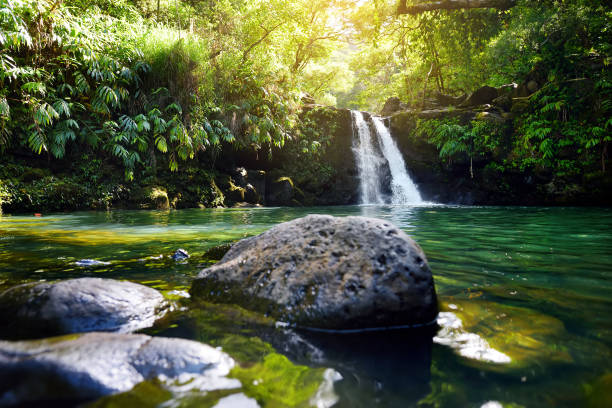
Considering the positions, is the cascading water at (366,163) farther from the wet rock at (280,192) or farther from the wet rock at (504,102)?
the wet rock at (504,102)

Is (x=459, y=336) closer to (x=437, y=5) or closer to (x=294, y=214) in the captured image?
(x=294, y=214)

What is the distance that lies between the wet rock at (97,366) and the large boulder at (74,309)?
0.28 m

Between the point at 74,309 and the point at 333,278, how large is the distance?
1546mm

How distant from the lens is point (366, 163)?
636 inches

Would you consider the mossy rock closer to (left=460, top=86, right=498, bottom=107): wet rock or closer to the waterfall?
the waterfall

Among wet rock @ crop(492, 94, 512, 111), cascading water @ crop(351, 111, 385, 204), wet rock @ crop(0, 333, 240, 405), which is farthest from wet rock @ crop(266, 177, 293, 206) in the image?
wet rock @ crop(0, 333, 240, 405)

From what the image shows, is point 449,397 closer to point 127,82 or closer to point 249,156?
point 127,82

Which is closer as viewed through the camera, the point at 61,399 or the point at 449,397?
the point at 61,399

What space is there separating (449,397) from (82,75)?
1167cm

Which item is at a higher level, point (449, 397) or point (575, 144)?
point (575, 144)

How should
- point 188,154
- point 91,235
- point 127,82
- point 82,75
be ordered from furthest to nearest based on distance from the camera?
point 188,154 → point 127,82 → point 82,75 → point 91,235

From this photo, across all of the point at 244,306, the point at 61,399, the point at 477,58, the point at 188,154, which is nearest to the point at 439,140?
the point at 477,58

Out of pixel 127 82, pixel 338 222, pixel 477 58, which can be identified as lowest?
pixel 338 222

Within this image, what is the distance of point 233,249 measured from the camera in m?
2.95
